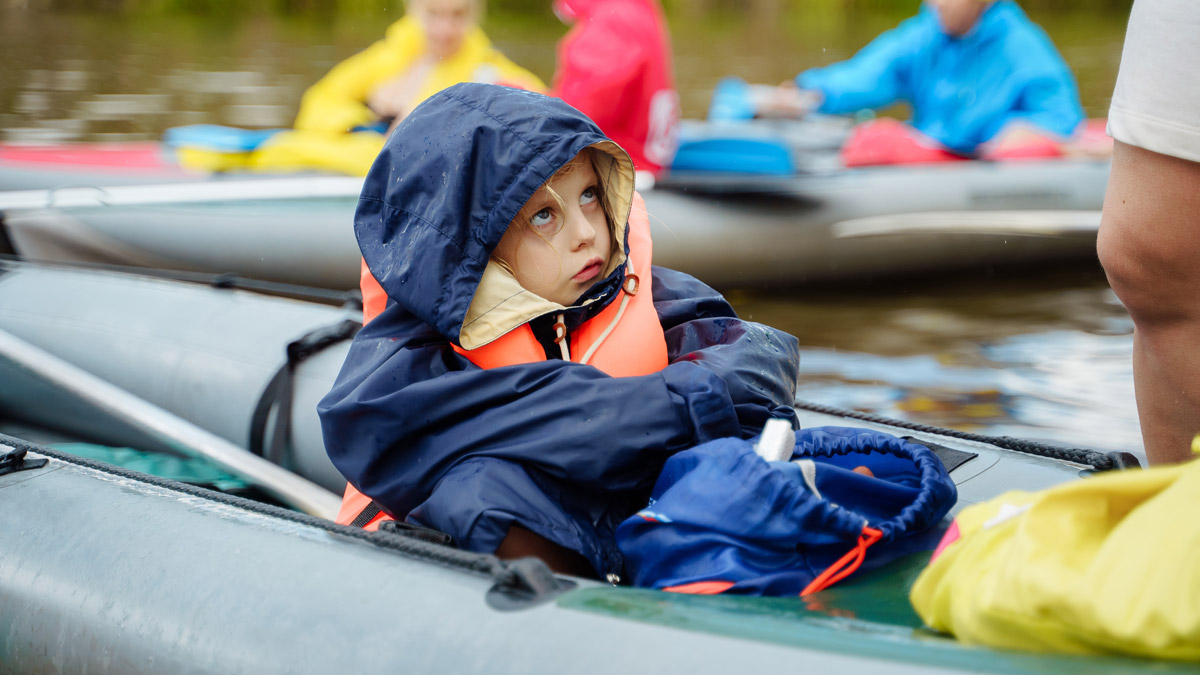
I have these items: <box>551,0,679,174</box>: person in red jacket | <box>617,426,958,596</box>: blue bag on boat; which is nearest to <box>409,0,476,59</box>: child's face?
<box>551,0,679,174</box>: person in red jacket

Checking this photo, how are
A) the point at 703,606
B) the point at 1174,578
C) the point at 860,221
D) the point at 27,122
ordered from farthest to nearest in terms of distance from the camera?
the point at 27,122 < the point at 860,221 < the point at 703,606 < the point at 1174,578

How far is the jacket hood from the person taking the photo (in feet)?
4.07

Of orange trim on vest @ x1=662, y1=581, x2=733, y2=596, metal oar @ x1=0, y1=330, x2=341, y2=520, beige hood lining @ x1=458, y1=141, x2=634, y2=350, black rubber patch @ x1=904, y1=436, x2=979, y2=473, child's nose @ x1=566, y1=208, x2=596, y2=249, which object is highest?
child's nose @ x1=566, y1=208, x2=596, y2=249

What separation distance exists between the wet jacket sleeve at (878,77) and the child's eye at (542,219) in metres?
4.01

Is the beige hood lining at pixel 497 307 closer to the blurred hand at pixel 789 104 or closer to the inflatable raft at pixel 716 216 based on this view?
the inflatable raft at pixel 716 216

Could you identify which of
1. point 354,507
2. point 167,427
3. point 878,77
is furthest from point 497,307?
point 878,77

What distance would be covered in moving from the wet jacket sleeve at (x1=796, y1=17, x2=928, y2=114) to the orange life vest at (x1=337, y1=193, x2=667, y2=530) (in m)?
3.89

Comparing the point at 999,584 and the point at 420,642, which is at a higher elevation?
the point at 999,584

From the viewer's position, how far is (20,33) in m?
12.2

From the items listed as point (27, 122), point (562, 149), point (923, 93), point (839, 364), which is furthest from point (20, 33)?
point (562, 149)

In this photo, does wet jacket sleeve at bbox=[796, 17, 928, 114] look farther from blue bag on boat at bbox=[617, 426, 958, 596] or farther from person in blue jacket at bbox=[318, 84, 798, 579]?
blue bag on boat at bbox=[617, 426, 958, 596]

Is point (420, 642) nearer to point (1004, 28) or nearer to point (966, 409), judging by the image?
point (966, 409)

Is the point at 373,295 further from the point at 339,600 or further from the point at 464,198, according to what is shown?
the point at 339,600

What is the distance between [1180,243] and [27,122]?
23.0ft
